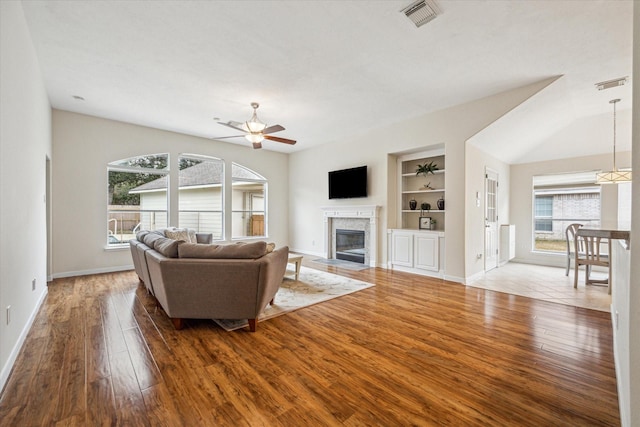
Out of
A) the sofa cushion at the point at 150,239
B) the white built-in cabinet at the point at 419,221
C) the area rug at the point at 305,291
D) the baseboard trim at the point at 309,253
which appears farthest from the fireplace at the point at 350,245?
the sofa cushion at the point at 150,239

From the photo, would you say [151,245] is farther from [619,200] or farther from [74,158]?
[619,200]

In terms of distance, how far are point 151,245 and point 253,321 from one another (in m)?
1.62

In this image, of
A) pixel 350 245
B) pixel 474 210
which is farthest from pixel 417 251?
pixel 350 245

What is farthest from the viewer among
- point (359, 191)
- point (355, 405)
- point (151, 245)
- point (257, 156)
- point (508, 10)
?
point (257, 156)

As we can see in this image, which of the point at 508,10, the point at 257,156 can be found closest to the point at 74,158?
the point at 257,156

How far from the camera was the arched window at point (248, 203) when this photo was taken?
24.1 ft

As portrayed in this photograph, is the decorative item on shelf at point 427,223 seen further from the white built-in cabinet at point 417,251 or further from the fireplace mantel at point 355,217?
the fireplace mantel at point 355,217

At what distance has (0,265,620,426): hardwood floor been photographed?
1633 mm

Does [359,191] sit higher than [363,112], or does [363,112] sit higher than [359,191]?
[363,112]

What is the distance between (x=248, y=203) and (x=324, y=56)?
5.15 metres

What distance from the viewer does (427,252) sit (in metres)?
5.17

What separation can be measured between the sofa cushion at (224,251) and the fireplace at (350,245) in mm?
4003

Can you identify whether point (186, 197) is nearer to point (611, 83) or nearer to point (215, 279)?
point (215, 279)

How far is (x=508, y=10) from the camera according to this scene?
2.48 metres
